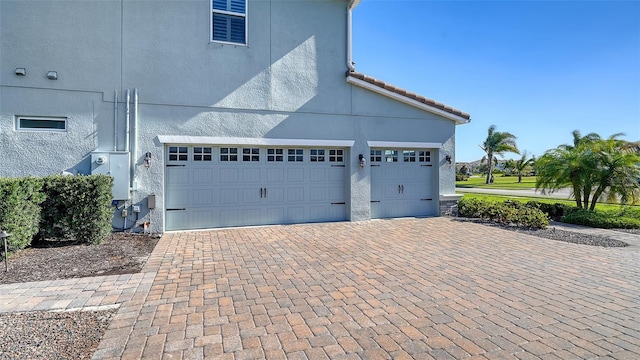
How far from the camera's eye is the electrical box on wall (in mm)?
7871

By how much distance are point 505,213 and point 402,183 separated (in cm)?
331

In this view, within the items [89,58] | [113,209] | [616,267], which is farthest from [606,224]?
[89,58]

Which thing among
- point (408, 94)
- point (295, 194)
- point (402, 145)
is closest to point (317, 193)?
point (295, 194)

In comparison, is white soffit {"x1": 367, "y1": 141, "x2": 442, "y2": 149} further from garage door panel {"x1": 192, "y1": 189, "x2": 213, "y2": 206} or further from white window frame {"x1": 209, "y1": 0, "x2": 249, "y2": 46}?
garage door panel {"x1": 192, "y1": 189, "x2": 213, "y2": 206}

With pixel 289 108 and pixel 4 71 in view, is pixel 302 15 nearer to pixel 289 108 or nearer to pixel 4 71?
pixel 289 108

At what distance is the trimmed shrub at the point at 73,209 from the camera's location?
6.48 meters

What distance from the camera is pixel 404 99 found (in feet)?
34.7

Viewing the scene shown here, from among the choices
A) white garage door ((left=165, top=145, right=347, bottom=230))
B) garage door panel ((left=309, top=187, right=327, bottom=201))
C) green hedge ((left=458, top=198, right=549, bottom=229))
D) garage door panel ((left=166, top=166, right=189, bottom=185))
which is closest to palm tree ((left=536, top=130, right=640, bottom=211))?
green hedge ((left=458, top=198, right=549, bottom=229))

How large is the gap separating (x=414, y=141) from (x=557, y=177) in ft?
17.8

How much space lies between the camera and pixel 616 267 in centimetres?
555

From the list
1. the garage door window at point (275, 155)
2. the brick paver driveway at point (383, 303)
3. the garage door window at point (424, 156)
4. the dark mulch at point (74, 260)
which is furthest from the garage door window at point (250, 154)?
the garage door window at point (424, 156)

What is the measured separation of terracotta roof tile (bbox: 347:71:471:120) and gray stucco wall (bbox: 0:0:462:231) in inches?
13.9

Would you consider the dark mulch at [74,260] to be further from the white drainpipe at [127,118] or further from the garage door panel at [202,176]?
the white drainpipe at [127,118]

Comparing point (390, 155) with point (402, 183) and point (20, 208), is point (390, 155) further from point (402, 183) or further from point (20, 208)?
point (20, 208)
